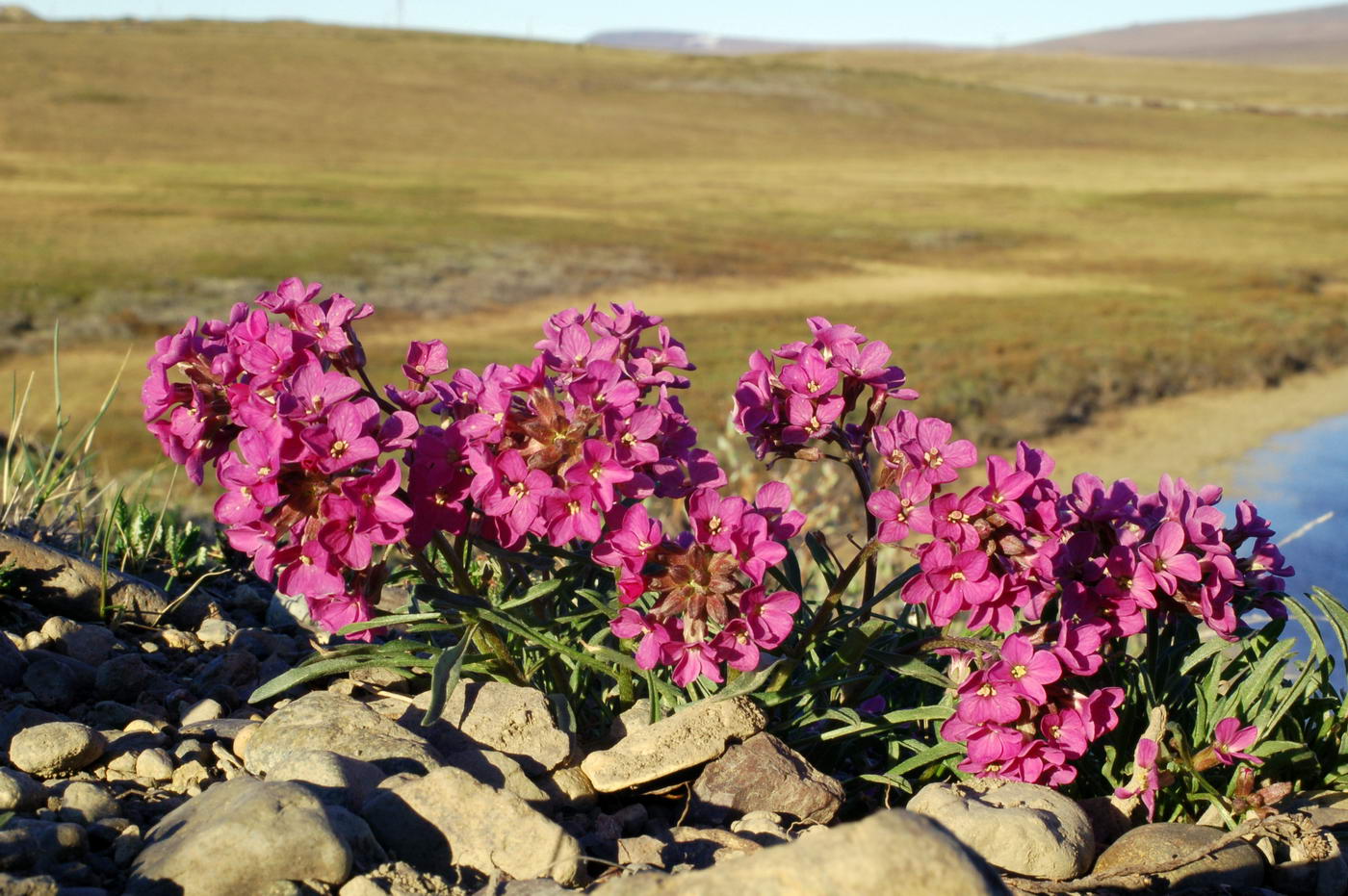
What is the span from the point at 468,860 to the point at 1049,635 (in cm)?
144

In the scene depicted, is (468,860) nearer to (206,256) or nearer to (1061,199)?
(206,256)

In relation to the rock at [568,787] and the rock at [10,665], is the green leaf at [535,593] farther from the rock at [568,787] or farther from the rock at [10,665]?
the rock at [10,665]

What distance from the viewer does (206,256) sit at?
97.5ft

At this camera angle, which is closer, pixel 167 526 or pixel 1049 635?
pixel 1049 635

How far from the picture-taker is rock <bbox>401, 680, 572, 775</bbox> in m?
3.01

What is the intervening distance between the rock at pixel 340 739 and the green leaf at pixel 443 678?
0.08 m

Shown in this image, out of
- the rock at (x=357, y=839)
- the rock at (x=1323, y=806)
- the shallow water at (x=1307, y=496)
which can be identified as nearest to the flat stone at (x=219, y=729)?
the rock at (x=357, y=839)

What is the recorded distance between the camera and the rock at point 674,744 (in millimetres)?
2994

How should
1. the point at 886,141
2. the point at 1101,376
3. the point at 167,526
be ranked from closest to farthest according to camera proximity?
1. the point at 167,526
2. the point at 1101,376
3. the point at 886,141

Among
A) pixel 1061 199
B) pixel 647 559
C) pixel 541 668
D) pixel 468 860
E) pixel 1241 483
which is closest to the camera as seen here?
pixel 468 860

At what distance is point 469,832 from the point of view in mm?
2594

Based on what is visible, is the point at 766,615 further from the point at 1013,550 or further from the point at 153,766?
the point at 153,766

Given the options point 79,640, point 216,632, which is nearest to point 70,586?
point 79,640

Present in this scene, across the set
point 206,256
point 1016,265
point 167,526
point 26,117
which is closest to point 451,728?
point 167,526
